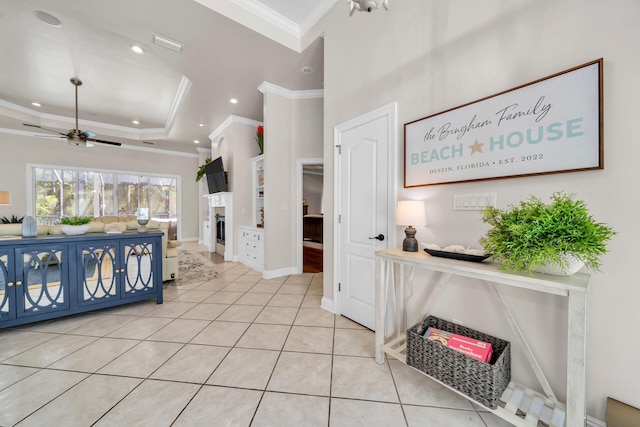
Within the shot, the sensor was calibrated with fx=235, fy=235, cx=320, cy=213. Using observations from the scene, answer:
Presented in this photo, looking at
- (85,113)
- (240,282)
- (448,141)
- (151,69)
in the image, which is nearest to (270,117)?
(151,69)

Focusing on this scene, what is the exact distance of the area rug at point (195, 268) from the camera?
4043mm

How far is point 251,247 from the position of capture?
4746mm

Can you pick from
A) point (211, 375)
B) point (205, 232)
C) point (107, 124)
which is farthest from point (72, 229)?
point (107, 124)

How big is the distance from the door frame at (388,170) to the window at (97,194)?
7.71 metres

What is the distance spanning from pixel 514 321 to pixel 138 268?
11.7ft

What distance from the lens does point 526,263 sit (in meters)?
1.22

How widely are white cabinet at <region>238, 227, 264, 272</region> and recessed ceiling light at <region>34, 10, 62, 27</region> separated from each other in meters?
3.73

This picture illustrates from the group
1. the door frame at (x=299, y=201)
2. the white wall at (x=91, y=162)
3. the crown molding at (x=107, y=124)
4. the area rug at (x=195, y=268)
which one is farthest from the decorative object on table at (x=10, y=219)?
the door frame at (x=299, y=201)

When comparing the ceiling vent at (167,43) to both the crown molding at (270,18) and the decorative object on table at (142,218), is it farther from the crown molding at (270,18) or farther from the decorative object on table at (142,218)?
the decorative object on table at (142,218)

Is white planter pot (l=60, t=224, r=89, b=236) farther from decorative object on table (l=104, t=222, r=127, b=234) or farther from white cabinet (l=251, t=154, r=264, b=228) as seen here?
white cabinet (l=251, t=154, r=264, b=228)

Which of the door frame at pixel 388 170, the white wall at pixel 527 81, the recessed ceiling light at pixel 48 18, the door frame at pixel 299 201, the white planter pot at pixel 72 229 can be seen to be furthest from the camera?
the door frame at pixel 299 201

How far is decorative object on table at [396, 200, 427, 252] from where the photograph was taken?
1.69 metres

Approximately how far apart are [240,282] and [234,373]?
2210 mm

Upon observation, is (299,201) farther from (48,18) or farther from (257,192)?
(48,18)
